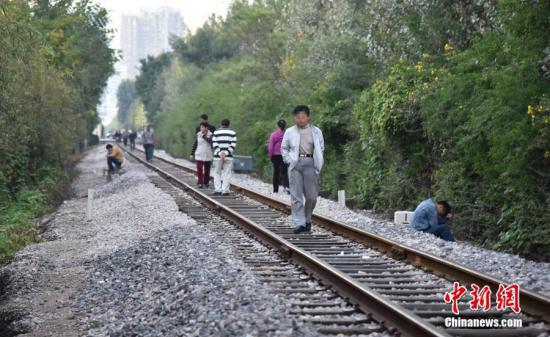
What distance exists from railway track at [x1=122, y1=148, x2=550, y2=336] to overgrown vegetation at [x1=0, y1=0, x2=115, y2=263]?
5.88 metres

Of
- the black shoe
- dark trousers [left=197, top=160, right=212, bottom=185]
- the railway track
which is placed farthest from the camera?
dark trousers [left=197, top=160, right=212, bottom=185]

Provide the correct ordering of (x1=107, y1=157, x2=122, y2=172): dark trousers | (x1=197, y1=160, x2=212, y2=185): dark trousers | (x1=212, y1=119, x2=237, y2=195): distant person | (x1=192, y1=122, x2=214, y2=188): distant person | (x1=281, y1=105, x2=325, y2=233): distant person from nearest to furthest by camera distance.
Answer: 1. (x1=281, y1=105, x2=325, y2=233): distant person
2. (x1=212, y1=119, x2=237, y2=195): distant person
3. (x1=192, y1=122, x2=214, y2=188): distant person
4. (x1=197, y1=160, x2=212, y2=185): dark trousers
5. (x1=107, y1=157, x2=122, y2=172): dark trousers

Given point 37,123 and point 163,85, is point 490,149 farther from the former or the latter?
point 163,85

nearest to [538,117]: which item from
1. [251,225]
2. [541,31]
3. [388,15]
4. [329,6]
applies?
[541,31]

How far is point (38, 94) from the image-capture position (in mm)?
30594

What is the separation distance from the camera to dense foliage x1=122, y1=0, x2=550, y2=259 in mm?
12516

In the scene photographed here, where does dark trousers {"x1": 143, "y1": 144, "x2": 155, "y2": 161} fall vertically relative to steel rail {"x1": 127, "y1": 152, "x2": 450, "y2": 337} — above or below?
above

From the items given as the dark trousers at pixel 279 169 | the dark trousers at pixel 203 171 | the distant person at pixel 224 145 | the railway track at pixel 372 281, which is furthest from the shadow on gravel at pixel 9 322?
the dark trousers at pixel 203 171

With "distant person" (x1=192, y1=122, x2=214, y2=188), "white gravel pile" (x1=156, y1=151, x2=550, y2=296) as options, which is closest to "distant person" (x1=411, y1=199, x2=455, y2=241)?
"white gravel pile" (x1=156, y1=151, x2=550, y2=296)

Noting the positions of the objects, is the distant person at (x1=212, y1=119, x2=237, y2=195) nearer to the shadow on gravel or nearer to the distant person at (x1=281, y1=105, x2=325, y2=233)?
the distant person at (x1=281, y1=105, x2=325, y2=233)

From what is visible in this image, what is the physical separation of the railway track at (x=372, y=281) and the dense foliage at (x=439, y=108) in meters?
2.67

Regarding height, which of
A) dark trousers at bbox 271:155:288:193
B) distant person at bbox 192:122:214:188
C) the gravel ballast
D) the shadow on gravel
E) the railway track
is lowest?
the shadow on gravel

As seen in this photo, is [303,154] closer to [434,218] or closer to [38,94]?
[434,218]

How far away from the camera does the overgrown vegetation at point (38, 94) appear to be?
58.3ft
